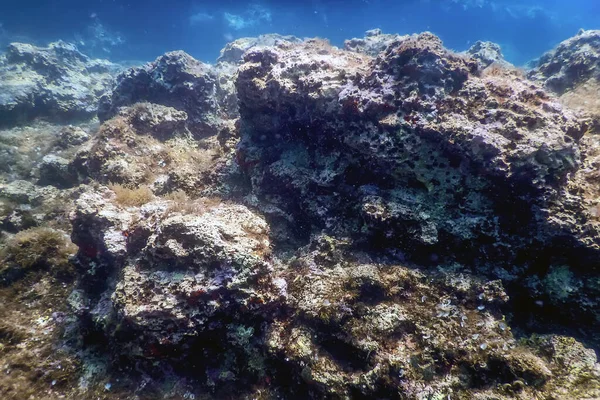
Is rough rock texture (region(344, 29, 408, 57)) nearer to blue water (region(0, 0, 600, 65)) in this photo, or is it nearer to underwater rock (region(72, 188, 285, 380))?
underwater rock (region(72, 188, 285, 380))

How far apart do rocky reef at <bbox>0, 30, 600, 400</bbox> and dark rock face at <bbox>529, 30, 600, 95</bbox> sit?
2.91 m

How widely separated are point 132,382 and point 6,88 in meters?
12.3

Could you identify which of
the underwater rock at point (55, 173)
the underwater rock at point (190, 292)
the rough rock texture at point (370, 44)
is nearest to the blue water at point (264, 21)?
the underwater rock at point (55, 173)

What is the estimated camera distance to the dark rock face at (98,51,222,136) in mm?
7996

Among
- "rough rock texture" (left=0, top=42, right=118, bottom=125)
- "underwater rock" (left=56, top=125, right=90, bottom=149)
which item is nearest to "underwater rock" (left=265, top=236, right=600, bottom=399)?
"underwater rock" (left=56, top=125, right=90, bottom=149)

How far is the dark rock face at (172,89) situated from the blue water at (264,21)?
927 inches

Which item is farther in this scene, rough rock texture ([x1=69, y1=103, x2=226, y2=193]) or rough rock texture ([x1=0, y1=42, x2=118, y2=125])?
rough rock texture ([x1=0, y1=42, x2=118, y2=125])

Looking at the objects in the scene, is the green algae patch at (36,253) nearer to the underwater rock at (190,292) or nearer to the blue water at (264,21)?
the underwater rock at (190,292)

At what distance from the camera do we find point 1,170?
7379 mm

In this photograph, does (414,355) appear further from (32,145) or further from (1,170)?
(32,145)

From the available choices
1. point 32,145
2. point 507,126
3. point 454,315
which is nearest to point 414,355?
point 454,315

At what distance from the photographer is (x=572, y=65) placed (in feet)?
21.2

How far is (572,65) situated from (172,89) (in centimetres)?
948

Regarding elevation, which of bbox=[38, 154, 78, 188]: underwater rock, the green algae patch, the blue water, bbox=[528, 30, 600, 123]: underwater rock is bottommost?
the green algae patch
